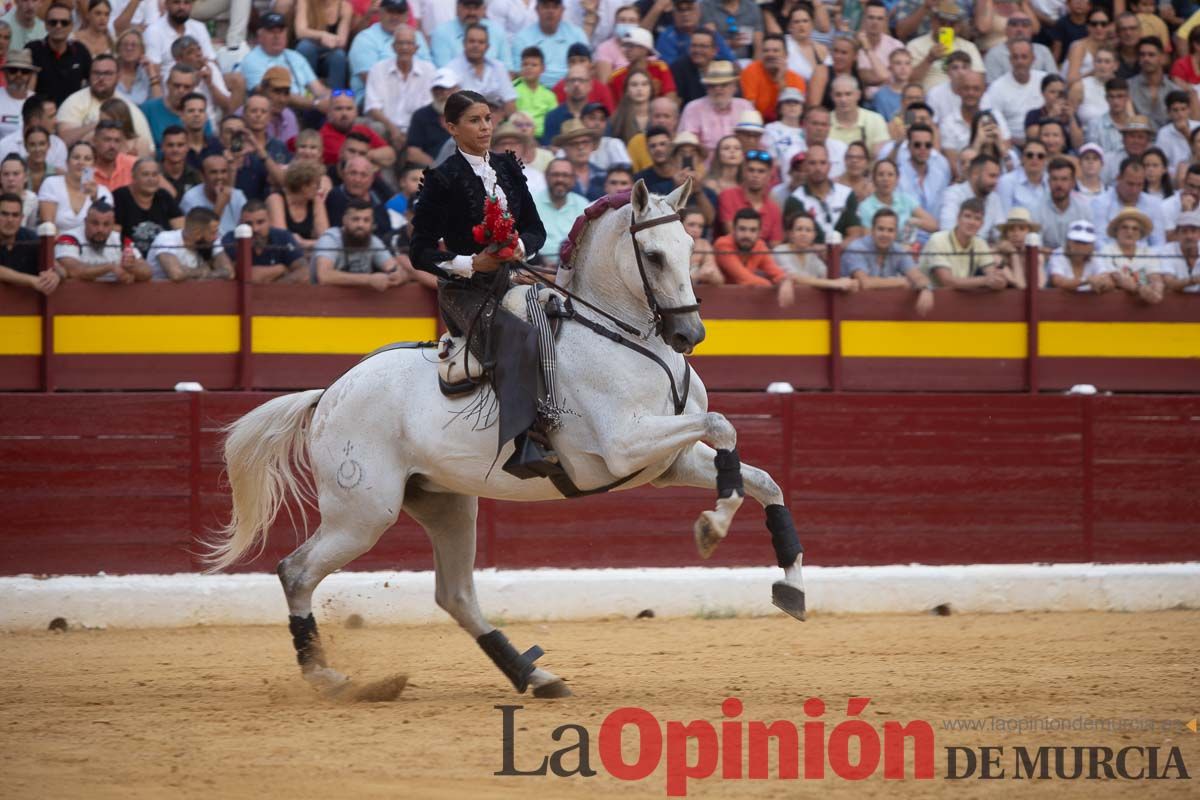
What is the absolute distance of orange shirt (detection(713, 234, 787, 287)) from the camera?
1076cm

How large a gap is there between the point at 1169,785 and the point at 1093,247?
23.5 ft

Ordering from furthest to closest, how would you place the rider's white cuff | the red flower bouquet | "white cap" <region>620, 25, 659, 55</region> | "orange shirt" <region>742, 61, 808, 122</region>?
"orange shirt" <region>742, 61, 808, 122</region> → "white cap" <region>620, 25, 659, 55</region> → the rider's white cuff → the red flower bouquet

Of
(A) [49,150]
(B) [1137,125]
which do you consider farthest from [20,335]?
(B) [1137,125]

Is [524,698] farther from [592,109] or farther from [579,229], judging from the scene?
[592,109]

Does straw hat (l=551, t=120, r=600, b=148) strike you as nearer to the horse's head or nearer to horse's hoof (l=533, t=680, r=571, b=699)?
the horse's head

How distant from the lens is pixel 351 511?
7301 mm

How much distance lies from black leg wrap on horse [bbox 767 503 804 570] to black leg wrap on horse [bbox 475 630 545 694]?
1263 millimetres

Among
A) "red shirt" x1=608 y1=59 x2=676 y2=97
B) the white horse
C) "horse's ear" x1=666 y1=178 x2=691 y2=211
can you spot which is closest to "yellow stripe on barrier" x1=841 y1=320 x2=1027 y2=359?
"red shirt" x1=608 y1=59 x2=676 y2=97

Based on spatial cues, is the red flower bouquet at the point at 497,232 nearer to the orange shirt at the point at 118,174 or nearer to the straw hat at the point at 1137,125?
the orange shirt at the point at 118,174

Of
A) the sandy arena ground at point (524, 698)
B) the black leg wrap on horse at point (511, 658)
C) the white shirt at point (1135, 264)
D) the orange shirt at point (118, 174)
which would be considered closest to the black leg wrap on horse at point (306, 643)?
the sandy arena ground at point (524, 698)

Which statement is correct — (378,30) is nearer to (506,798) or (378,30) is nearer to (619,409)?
(619,409)

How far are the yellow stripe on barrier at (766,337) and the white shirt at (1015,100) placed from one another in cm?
392

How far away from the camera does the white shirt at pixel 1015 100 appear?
13.6 m

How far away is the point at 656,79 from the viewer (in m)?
12.6
